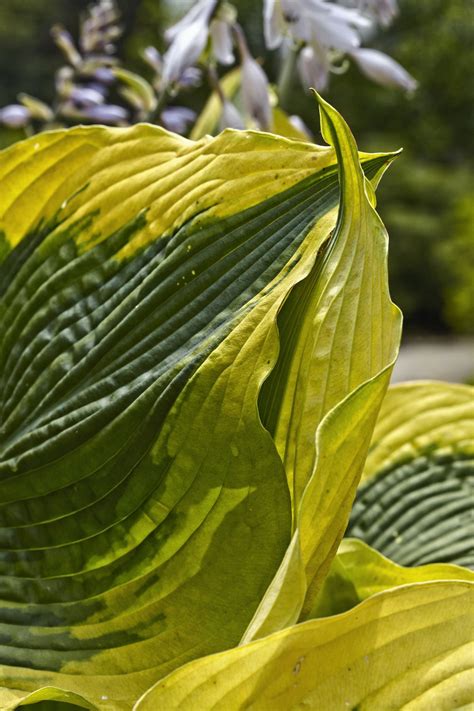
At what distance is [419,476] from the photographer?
0.43 m

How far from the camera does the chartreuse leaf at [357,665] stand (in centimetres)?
23

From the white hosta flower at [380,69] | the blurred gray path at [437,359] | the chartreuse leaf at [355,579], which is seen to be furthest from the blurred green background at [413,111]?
the chartreuse leaf at [355,579]

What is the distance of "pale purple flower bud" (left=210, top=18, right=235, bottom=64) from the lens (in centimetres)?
55

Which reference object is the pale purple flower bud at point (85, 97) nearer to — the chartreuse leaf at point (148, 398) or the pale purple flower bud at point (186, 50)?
the pale purple flower bud at point (186, 50)

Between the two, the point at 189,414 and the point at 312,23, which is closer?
the point at 189,414

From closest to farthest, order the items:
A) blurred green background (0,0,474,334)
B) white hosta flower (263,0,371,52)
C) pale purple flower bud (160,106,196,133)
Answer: white hosta flower (263,0,371,52), pale purple flower bud (160,106,196,133), blurred green background (0,0,474,334)

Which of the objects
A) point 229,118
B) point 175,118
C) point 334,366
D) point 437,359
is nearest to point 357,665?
point 334,366

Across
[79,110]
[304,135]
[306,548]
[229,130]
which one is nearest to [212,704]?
[306,548]

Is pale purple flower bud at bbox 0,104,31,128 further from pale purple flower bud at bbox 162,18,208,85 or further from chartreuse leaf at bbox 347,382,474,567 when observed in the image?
chartreuse leaf at bbox 347,382,474,567

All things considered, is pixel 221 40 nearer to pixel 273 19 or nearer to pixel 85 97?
pixel 273 19

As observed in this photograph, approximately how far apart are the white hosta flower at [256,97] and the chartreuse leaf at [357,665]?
38cm

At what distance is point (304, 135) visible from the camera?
0.58 meters

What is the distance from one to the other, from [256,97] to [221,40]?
46mm

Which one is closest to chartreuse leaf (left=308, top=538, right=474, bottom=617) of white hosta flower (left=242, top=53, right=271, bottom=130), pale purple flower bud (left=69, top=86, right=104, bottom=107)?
white hosta flower (left=242, top=53, right=271, bottom=130)
